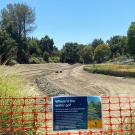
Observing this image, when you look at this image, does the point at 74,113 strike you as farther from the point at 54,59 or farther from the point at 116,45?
the point at 116,45

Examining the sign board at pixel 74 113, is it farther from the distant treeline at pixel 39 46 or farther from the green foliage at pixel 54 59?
the green foliage at pixel 54 59

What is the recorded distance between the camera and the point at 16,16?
402ft

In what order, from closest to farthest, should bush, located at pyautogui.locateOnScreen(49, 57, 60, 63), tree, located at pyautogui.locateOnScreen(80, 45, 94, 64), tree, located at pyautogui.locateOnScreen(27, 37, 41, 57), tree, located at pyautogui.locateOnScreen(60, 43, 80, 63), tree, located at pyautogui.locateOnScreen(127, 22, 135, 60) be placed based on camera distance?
tree, located at pyautogui.locateOnScreen(127, 22, 135, 60), tree, located at pyautogui.locateOnScreen(27, 37, 41, 57), bush, located at pyautogui.locateOnScreen(49, 57, 60, 63), tree, located at pyautogui.locateOnScreen(80, 45, 94, 64), tree, located at pyautogui.locateOnScreen(60, 43, 80, 63)

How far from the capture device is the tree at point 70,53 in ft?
443

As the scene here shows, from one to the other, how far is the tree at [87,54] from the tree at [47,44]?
8.81m

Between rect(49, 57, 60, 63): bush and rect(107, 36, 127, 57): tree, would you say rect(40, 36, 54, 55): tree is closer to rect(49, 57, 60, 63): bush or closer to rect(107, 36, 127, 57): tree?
rect(49, 57, 60, 63): bush

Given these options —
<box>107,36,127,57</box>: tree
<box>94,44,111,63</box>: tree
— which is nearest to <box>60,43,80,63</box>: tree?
<box>94,44,111,63</box>: tree

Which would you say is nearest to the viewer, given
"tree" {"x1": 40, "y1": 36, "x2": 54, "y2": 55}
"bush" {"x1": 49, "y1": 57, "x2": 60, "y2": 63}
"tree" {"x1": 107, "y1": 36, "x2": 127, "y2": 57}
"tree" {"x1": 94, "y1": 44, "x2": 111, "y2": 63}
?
"tree" {"x1": 94, "y1": 44, "x2": 111, "y2": 63}

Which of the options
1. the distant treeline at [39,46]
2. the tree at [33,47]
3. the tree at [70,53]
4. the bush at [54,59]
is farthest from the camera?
the tree at [70,53]

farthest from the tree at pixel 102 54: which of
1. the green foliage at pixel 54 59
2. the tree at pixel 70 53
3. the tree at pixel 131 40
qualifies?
the tree at pixel 131 40

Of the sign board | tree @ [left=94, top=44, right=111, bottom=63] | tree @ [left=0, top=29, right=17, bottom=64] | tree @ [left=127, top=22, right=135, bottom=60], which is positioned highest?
tree @ [left=94, top=44, right=111, bottom=63]

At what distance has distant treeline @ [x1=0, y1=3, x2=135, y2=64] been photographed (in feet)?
356

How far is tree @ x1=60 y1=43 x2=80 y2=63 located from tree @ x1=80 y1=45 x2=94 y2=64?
2270mm

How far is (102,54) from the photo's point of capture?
419 ft
